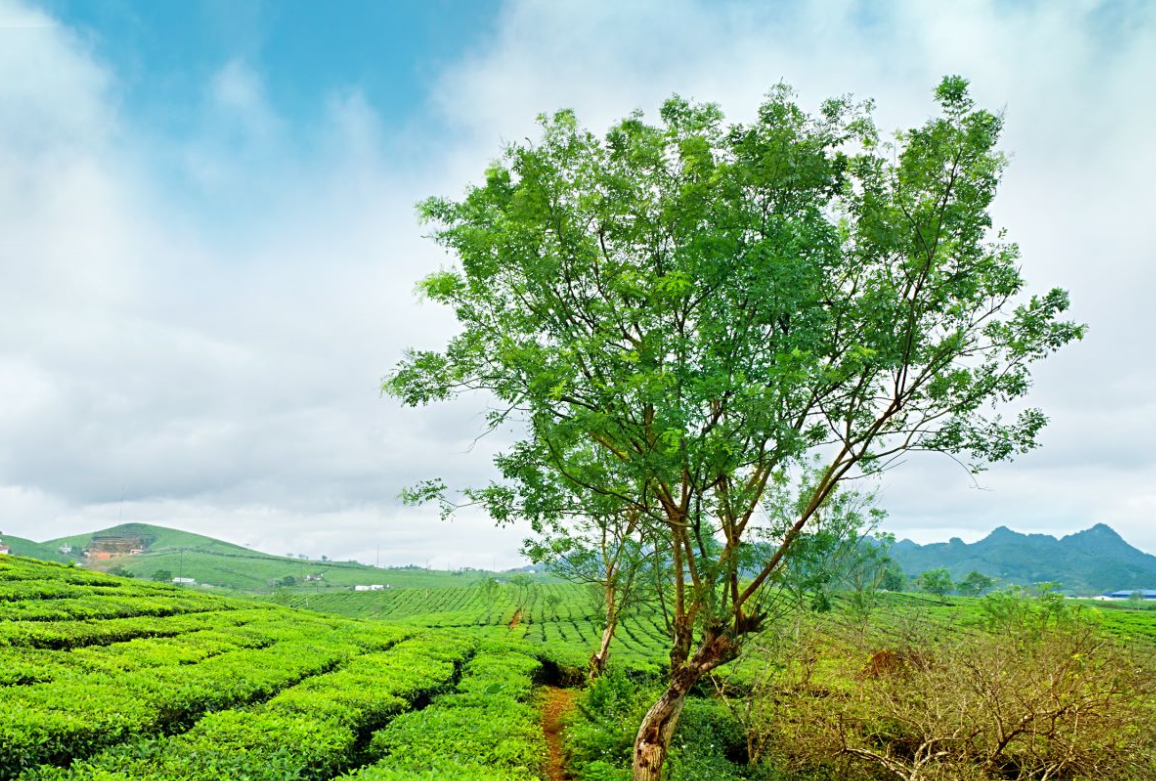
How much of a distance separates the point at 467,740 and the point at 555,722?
648 cm

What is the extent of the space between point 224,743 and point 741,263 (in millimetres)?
9272

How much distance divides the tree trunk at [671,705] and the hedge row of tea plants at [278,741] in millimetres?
4348

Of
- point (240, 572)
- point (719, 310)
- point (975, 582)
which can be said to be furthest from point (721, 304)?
point (240, 572)

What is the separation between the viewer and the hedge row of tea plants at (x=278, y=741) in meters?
7.14

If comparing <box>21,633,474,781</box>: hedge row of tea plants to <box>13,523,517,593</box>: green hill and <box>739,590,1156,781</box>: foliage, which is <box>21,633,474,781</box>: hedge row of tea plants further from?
<box>13,523,517,593</box>: green hill

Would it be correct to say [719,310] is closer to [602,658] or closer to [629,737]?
[629,737]

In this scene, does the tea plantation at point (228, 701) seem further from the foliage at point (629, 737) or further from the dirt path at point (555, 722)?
the foliage at point (629, 737)

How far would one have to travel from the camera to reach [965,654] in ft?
38.3

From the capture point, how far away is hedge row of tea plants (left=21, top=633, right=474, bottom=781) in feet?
23.4

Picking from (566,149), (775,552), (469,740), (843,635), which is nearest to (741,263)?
(566,149)

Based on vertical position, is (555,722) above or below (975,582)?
below

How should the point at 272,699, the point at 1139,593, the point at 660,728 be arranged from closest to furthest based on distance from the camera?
1. the point at 660,728
2. the point at 272,699
3. the point at 1139,593

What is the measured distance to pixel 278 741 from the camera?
8.34m

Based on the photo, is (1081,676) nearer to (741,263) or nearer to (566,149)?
(741,263)
